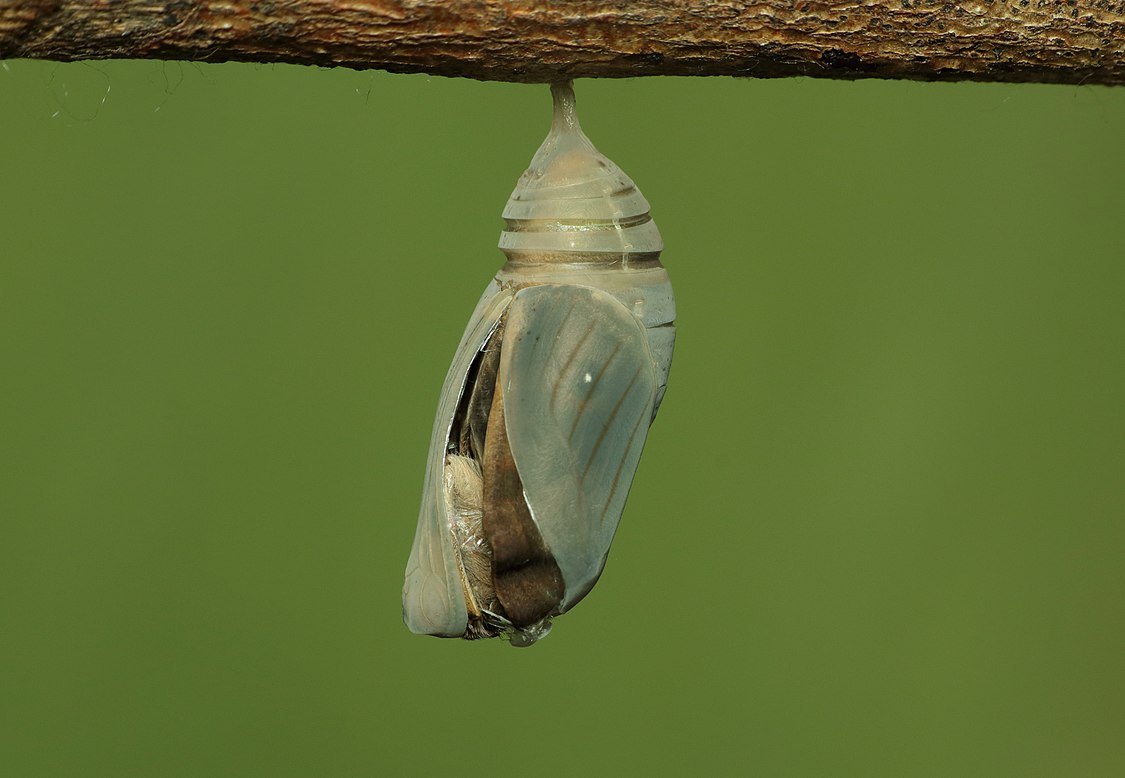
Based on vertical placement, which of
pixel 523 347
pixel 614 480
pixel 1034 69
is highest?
pixel 1034 69

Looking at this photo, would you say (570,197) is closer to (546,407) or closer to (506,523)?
(546,407)

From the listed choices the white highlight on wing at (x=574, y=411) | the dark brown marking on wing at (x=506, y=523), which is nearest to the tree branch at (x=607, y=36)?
the white highlight on wing at (x=574, y=411)

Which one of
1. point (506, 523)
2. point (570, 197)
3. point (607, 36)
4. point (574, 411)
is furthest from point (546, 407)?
point (607, 36)

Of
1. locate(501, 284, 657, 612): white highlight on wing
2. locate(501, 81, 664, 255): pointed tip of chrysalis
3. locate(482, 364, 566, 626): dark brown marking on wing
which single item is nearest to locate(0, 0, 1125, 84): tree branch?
locate(501, 81, 664, 255): pointed tip of chrysalis

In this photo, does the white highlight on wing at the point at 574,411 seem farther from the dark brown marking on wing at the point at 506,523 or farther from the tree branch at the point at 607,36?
the tree branch at the point at 607,36

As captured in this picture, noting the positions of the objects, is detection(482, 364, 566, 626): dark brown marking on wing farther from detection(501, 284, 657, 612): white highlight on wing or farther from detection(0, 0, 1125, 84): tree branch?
detection(0, 0, 1125, 84): tree branch

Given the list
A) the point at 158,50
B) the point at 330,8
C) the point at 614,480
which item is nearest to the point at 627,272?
the point at 614,480

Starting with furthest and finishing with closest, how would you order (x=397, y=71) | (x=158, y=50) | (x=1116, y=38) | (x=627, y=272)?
(x=627, y=272) < (x=1116, y=38) < (x=397, y=71) < (x=158, y=50)

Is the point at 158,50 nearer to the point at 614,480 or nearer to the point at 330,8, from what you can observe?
the point at 330,8
